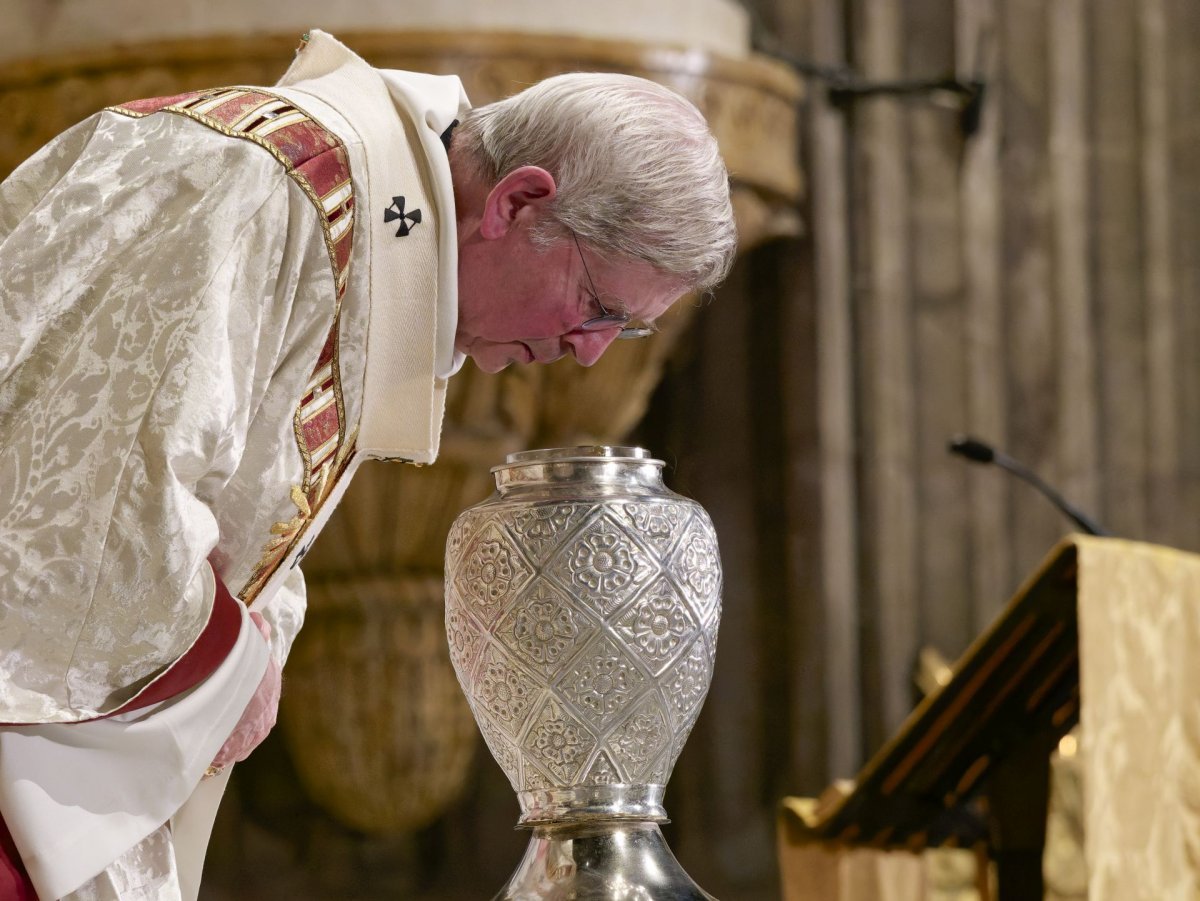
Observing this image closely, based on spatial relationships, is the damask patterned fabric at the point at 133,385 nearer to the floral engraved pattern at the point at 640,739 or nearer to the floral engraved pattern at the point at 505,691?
the floral engraved pattern at the point at 505,691

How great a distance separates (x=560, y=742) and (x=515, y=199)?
647 millimetres

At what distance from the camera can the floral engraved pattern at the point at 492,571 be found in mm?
2225

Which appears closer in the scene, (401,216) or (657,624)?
(401,216)

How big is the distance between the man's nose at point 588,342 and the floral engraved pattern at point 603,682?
0.35 meters

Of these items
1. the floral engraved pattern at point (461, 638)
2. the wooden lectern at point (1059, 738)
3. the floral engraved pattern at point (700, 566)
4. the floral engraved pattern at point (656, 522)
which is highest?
the floral engraved pattern at point (656, 522)

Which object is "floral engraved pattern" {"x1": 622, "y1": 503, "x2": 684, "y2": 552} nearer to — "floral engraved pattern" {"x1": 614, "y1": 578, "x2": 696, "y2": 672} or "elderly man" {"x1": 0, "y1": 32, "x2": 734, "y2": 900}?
"floral engraved pattern" {"x1": 614, "y1": 578, "x2": 696, "y2": 672}

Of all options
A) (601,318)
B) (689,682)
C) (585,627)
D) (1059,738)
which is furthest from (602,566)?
(1059,738)

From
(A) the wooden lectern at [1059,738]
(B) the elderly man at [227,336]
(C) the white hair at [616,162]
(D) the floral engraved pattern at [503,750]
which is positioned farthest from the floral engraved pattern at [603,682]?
(A) the wooden lectern at [1059,738]

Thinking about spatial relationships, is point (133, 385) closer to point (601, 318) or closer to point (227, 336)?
point (227, 336)

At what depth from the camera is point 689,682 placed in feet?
7.47

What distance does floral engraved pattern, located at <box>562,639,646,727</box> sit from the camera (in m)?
2.21

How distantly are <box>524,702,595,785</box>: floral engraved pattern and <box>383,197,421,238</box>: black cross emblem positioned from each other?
0.59 m

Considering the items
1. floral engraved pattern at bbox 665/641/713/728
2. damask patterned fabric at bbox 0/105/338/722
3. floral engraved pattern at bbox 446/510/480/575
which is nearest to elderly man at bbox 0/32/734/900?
damask patterned fabric at bbox 0/105/338/722

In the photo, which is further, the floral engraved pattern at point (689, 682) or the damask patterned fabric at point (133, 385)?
the floral engraved pattern at point (689, 682)
